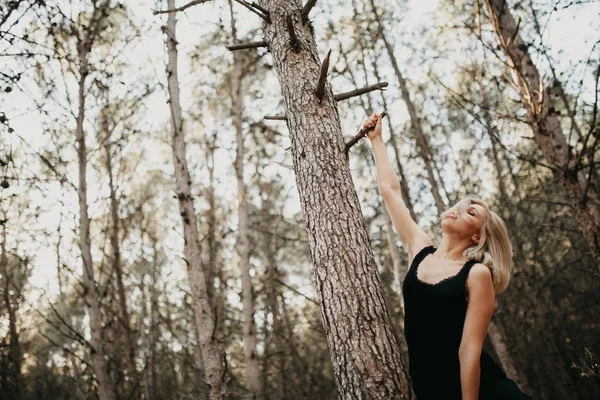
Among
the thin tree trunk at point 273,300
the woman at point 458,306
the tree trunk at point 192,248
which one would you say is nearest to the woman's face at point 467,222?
the woman at point 458,306

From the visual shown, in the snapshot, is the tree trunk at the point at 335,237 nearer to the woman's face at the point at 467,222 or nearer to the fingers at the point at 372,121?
the fingers at the point at 372,121

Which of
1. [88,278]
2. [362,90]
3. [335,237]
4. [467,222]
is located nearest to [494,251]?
[467,222]

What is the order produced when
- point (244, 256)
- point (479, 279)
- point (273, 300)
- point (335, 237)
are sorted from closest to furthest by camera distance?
point (479, 279)
point (335, 237)
point (244, 256)
point (273, 300)

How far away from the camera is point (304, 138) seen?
2.57m

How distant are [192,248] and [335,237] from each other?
148 inches

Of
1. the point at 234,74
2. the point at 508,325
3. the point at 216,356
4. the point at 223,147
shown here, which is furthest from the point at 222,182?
the point at 508,325

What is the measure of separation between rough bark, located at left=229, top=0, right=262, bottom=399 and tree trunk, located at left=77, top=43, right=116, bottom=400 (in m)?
2.28

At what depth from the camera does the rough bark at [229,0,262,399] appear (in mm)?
6770

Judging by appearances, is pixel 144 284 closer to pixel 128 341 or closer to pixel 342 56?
pixel 128 341

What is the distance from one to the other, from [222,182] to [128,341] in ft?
15.2

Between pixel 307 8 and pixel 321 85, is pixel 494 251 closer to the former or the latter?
pixel 321 85

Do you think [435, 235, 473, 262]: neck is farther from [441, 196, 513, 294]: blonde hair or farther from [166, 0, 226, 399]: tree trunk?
[166, 0, 226, 399]: tree trunk

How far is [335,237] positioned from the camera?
7.41 ft

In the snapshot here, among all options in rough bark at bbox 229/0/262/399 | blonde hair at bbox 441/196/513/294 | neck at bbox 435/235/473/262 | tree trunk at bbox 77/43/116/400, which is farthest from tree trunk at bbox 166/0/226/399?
blonde hair at bbox 441/196/513/294
